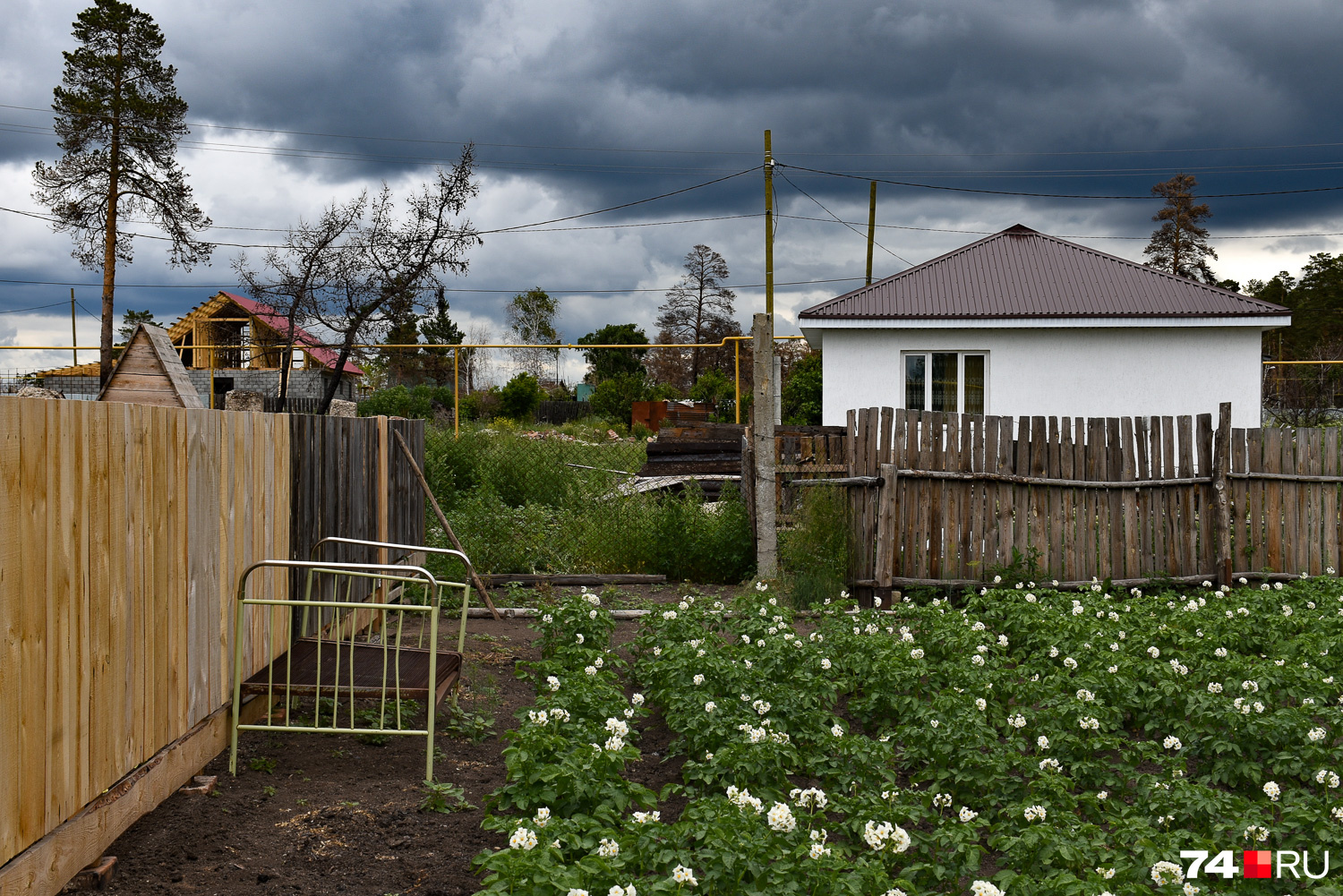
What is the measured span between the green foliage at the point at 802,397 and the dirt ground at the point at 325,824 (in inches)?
684

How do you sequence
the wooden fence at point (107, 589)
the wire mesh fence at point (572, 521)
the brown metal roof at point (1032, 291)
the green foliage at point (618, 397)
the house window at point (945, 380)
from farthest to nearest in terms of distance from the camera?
the green foliage at point (618, 397) < the house window at point (945, 380) < the brown metal roof at point (1032, 291) < the wire mesh fence at point (572, 521) < the wooden fence at point (107, 589)

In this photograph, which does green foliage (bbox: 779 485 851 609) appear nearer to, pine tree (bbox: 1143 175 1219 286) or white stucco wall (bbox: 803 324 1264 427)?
white stucco wall (bbox: 803 324 1264 427)

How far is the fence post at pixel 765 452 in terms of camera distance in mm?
9000

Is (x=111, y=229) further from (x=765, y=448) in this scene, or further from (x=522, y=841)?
(x=522, y=841)

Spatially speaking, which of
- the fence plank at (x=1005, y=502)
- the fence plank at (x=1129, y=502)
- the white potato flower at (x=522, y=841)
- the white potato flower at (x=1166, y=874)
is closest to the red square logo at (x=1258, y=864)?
the white potato flower at (x=1166, y=874)

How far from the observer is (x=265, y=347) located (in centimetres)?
2442

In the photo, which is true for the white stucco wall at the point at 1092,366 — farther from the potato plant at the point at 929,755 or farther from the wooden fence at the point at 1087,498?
the potato plant at the point at 929,755

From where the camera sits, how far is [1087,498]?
8797mm

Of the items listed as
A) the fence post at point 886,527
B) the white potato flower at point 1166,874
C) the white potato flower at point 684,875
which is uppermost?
the fence post at point 886,527

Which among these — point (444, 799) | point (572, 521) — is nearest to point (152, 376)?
point (444, 799)

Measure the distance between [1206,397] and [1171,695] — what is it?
1200cm

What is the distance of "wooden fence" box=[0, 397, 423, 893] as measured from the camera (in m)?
2.88

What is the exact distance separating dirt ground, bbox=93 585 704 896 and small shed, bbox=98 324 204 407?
69.5 inches

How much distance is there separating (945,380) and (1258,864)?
40.9ft
